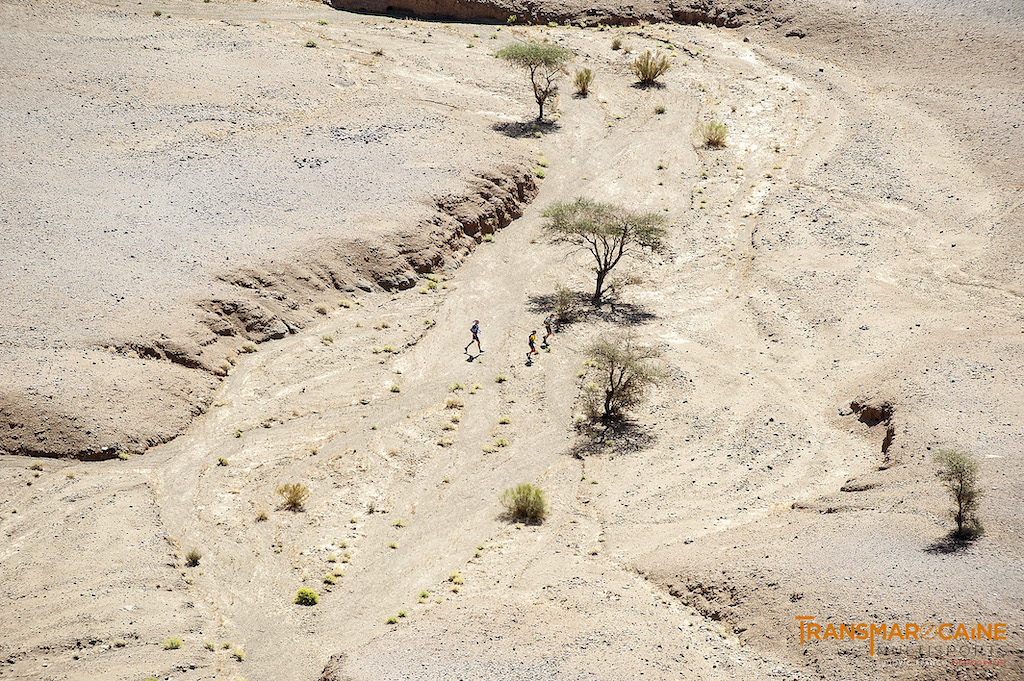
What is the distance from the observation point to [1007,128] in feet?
177

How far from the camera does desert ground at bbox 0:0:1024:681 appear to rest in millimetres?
24766

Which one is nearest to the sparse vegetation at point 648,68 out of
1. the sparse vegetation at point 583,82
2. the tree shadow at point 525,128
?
the sparse vegetation at point 583,82

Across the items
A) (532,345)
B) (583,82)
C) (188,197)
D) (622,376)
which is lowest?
(532,345)

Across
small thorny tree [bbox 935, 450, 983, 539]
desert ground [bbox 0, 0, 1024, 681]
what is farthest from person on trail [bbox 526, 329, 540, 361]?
small thorny tree [bbox 935, 450, 983, 539]

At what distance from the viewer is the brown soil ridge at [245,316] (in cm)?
3238

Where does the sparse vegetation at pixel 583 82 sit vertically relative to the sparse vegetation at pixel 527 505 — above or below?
above

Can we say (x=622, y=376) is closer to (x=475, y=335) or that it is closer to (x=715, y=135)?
(x=475, y=335)

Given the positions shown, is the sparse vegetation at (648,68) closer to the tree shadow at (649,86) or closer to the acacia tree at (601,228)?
the tree shadow at (649,86)

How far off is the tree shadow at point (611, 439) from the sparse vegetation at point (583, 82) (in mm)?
32597

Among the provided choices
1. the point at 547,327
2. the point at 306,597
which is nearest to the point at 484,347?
the point at 547,327

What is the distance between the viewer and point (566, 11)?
71.1 metres

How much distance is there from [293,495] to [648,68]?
140 feet

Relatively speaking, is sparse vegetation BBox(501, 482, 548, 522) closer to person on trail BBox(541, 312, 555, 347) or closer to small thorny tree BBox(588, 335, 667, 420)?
small thorny tree BBox(588, 335, 667, 420)

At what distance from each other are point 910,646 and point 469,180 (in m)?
34.4
